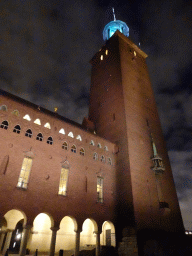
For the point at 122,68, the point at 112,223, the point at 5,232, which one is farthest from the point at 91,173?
the point at 122,68

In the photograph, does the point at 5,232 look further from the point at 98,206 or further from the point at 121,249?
the point at 121,249

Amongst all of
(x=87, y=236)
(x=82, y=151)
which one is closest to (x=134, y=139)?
(x=82, y=151)

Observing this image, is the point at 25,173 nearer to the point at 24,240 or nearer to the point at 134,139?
the point at 24,240

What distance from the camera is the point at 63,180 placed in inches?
697

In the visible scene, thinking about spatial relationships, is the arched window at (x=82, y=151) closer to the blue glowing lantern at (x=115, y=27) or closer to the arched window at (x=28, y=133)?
the arched window at (x=28, y=133)

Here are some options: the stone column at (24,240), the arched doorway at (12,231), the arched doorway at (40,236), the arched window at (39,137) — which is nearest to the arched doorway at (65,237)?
the arched doorway at (40,236)

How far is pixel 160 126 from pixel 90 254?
18.7m

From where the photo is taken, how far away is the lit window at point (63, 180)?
688 inches

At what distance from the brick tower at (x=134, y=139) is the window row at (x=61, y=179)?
2311 millimetres

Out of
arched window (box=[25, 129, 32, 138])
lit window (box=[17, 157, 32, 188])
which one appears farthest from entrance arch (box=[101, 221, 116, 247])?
arched window (box=[25, 129, 32, 138])

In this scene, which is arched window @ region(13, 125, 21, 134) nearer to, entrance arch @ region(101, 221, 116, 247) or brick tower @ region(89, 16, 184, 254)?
brick tower @ region(89, 16, 184, 254)

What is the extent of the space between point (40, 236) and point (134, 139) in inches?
581

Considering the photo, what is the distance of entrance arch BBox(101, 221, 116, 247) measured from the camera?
62.5 feet

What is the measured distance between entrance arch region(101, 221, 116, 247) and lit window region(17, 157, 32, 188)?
9713mm
